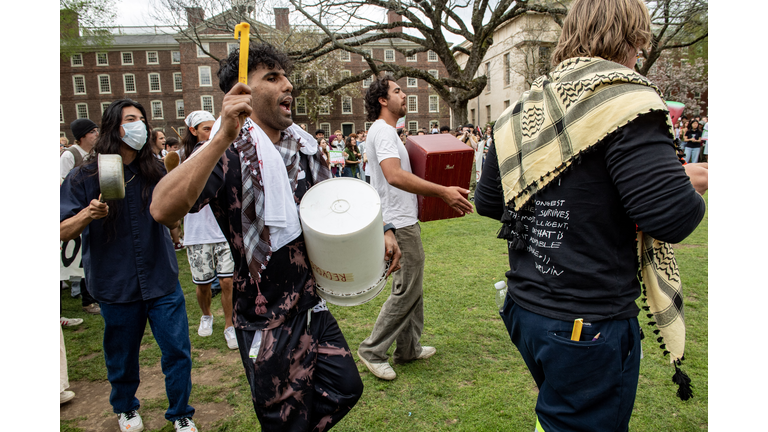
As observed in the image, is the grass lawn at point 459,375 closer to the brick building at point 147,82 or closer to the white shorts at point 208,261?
the white shorts at point 208,261

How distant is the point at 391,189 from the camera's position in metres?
3.38

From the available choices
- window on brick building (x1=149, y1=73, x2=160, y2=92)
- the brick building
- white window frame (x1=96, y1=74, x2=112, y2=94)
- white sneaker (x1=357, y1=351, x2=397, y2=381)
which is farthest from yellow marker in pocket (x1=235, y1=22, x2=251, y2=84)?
white window frame (x1=96, y1=74, x2=112, y2=94)

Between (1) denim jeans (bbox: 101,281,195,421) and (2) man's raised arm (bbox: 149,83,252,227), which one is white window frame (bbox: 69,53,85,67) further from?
(2) man's raised arm (bbox: 149,83,252,227)

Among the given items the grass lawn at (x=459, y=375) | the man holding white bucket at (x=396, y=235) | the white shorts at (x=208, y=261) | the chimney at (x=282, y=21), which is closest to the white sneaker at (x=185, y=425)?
the grass lawn at (x=459, y=375)

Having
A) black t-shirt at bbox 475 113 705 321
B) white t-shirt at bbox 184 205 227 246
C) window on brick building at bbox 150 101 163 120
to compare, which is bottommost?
white t-shirt at bbox 184 205 227 246

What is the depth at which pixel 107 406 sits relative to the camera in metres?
3.32

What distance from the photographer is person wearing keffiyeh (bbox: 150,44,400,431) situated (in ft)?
5.82

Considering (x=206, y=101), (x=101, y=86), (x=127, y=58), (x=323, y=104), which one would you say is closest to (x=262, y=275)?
(x=323, y=104)

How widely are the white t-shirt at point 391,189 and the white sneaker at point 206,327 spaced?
234 cm

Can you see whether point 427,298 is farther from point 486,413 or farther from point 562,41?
point 562,41

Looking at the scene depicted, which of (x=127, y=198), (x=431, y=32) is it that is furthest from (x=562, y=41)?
(x=431, y=32)

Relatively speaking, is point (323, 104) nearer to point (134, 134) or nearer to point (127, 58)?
point (127, 58)

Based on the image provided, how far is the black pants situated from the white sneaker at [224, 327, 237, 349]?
7.80 feet

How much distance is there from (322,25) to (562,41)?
46.5 feet
